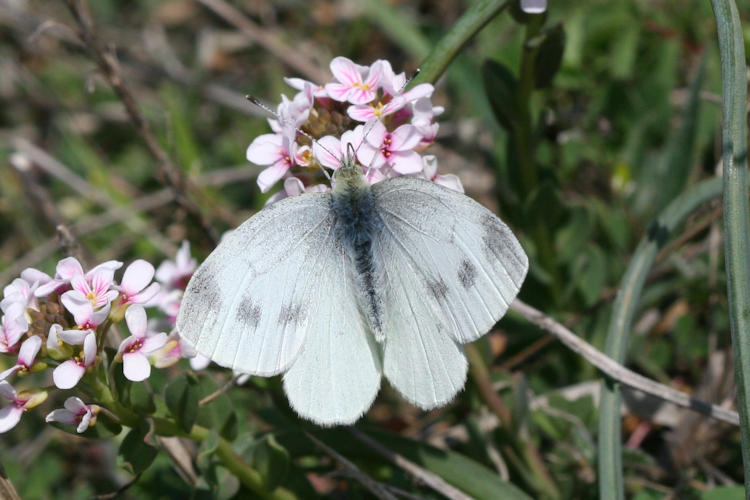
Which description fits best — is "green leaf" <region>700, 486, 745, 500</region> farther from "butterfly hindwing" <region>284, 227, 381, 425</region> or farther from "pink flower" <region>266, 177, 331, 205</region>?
"pink flower" <region>266, 177, 331, 205</region>

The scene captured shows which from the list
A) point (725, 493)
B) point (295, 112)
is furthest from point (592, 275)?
point (295, 112)

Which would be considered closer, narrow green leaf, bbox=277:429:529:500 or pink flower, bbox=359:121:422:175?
pink flower, bbox=359:121:422:175

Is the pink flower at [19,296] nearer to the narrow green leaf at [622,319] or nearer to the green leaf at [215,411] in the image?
the green leaf at [215,411]

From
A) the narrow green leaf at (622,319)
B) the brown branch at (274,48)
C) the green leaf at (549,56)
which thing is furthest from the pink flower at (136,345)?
the brown branch at (274,48)

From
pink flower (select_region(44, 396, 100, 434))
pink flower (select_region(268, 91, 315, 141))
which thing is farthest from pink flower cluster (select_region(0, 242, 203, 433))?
pink flower (select_region(268, 91, 315, 141))

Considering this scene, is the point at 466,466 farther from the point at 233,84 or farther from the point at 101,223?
the point at 233,84

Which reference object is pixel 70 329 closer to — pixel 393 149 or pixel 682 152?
pixel 393 149
